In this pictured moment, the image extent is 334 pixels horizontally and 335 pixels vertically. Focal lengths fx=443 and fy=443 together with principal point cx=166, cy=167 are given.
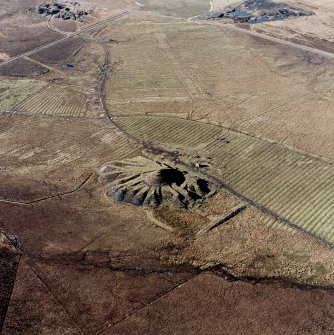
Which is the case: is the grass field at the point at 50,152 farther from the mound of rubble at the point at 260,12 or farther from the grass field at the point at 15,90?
the mound of rubble at the point at 260,12

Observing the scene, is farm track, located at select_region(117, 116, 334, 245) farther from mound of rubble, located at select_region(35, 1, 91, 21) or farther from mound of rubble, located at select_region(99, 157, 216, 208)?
mound of rubble, located at select_region(35, 1, 91, 21)

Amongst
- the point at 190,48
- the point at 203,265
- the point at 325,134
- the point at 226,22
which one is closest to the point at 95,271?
the point at 203,265

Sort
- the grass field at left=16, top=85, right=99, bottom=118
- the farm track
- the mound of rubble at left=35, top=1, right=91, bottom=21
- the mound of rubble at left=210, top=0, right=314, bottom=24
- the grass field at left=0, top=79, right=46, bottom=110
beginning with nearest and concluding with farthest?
the farm track < the grass field at left=16, top=85, right=99, bottom=118 < the grass field at left=0, top=79, right=46, bottom=110 < the mound of rubble at left=210, top=0, right=314, bottom=24 < the mound of rubble at left=35, top=1, right=91, bottom=21

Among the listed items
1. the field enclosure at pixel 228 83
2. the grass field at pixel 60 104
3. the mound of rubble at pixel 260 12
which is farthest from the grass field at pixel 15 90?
the mound of rubble at pixel 260 12

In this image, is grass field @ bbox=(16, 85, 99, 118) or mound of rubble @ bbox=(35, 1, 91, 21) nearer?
grass field @ bbox=(16, 85, 99, 118)

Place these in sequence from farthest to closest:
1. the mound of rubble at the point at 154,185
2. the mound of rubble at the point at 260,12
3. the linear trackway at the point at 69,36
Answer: the mound of rubble at the point at 260,12 < the linear trackway at the point at 69,36 < the mound of rubble at the point at 154,185

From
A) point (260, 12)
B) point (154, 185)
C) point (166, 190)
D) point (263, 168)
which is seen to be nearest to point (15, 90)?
point (154, 185)

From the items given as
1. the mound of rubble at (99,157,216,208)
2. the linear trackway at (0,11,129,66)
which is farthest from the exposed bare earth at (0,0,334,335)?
the linear trackway at (0,11,129,66)

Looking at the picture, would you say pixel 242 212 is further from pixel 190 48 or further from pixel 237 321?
pixel 190 48
